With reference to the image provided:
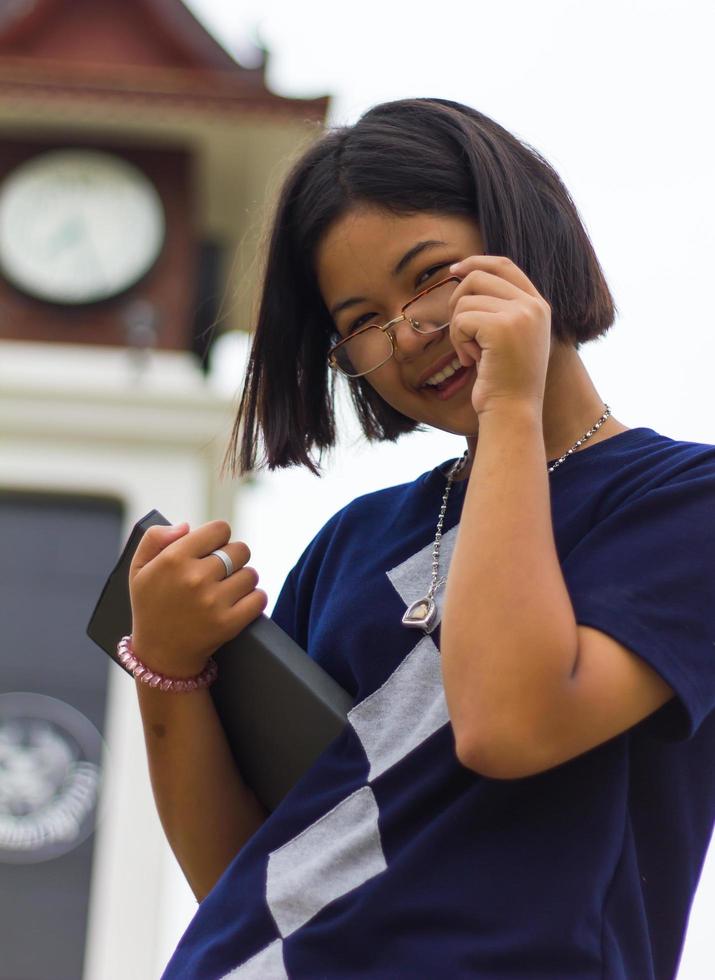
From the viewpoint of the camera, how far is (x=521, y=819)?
A: 1.02 meters

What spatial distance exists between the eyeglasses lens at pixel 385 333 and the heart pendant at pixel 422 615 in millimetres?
188

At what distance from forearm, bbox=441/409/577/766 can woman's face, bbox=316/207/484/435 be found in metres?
0.16

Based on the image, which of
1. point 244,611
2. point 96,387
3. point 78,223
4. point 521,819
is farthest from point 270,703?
point 78,223

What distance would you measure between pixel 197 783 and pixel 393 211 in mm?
450

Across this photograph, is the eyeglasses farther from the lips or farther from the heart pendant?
the heart pendant

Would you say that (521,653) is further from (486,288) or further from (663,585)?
(486,288)

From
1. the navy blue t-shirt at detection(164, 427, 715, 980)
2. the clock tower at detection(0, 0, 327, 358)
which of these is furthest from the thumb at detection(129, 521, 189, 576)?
the clock tower at detection(0, 0, 327, 358)

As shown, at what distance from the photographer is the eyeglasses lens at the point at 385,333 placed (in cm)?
115

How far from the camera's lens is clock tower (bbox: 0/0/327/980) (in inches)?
230

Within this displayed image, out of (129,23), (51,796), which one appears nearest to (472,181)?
(51,796)

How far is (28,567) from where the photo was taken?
6.33 metres

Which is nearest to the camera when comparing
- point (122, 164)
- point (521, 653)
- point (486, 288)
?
point (521, 653)

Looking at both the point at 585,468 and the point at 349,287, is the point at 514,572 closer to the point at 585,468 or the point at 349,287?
the point at 585,468

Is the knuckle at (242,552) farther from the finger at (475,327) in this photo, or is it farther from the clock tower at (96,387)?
the clock tower at (96,387)
